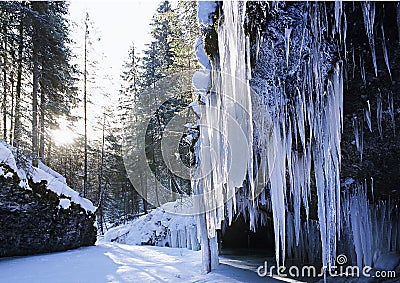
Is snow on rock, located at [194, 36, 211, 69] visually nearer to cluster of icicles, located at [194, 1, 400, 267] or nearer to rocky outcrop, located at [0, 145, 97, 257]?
cluster of icicles, located at [194, 1, 400, 267]

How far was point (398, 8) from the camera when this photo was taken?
239 centimetres

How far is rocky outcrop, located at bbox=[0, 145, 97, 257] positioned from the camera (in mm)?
7832

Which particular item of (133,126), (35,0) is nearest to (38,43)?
(35,0)

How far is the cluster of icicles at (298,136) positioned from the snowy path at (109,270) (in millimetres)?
1290

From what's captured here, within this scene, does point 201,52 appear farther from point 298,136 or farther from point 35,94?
point 35,94

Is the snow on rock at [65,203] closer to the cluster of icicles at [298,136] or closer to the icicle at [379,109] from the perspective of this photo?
the cluster of icicles at [298,136]

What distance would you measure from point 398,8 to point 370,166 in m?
2.75

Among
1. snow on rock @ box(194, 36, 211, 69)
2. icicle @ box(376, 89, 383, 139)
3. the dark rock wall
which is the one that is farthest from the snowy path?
snow on rock @ box(194, 36, 211, 69)

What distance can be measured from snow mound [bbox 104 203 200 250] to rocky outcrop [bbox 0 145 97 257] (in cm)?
299

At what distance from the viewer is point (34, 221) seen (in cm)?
876

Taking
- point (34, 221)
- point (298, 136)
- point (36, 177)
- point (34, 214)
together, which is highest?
point (298, 136)

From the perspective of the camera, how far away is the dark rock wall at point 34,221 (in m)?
7.86

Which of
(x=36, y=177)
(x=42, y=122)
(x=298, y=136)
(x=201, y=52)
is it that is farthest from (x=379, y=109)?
(x=42, y=122)

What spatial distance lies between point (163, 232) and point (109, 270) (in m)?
6.36
